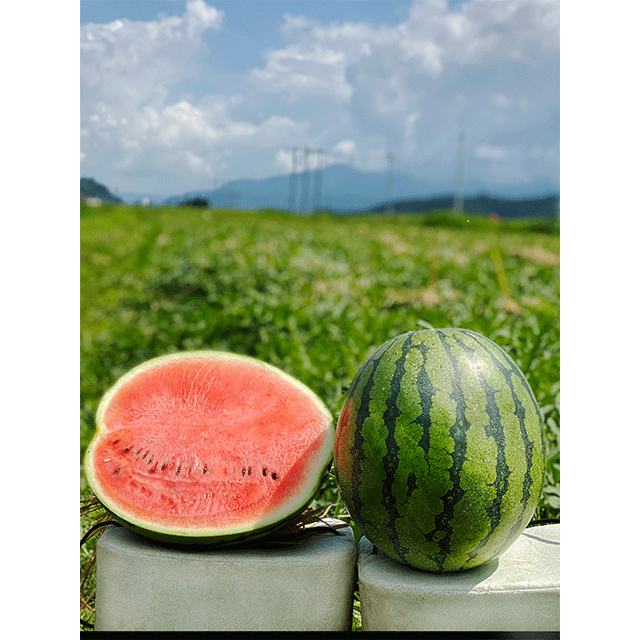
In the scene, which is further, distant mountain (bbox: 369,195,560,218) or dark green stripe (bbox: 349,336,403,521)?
distant mountain (bbox: 369,195,560,218)

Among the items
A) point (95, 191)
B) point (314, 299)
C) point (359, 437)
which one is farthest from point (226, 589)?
point (314, 299)

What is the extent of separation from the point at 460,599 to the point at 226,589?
544mm

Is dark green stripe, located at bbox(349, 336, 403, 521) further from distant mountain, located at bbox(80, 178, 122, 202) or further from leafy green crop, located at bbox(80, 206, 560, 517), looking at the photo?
distant mountain, located at bbox(80, 178, 122, 202)

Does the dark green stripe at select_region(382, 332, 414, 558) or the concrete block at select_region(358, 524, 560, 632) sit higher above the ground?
the dark green stripe at select_region(382, 332, 414, 558)

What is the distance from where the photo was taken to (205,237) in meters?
7.72

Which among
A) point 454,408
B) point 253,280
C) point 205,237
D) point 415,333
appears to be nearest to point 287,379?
point 415,333

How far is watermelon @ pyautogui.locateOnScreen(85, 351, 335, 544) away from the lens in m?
1.62

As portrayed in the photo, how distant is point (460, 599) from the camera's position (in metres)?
1.47

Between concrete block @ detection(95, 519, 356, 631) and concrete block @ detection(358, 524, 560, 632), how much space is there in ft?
0.34

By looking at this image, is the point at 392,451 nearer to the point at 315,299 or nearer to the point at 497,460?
the point at 497,460

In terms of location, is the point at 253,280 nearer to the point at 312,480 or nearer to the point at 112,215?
the point at 312,480

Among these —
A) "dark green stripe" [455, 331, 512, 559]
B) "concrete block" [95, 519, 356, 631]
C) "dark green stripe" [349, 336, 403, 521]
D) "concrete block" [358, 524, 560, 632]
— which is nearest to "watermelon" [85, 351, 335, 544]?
"concrete block" [95, 519, 356, 631]
